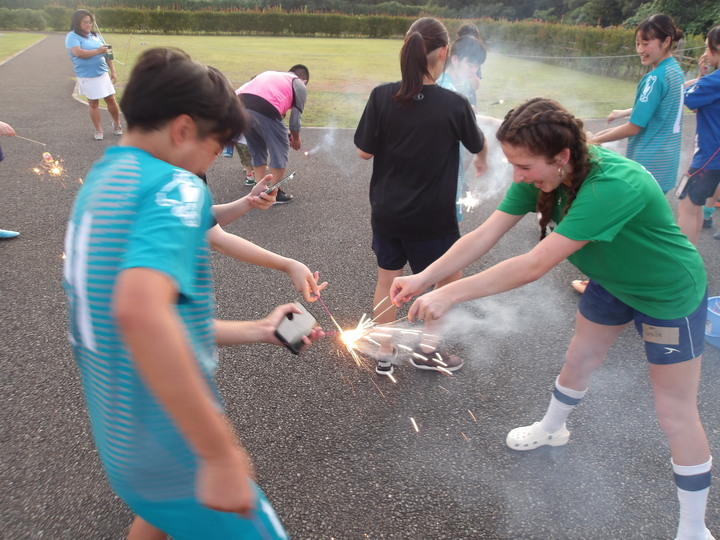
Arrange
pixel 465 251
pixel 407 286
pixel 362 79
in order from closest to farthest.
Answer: pixel 407 286, pixel 465 251, pixel 362 79

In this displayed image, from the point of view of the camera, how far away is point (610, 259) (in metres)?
2.09

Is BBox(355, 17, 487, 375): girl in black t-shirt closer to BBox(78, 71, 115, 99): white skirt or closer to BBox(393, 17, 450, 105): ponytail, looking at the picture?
BBox(393, 17, 450, 105): ponytail

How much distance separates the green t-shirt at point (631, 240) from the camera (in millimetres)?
1851

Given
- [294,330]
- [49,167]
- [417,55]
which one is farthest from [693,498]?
[49,167]

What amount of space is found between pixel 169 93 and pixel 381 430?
7.49 feet

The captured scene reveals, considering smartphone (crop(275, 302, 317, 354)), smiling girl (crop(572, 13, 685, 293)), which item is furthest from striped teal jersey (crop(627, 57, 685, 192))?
smartphone (crop(275, 302, 317, 354))

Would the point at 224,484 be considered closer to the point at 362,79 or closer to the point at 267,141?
the point at 267,141

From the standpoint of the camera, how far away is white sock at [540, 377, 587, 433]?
266cm

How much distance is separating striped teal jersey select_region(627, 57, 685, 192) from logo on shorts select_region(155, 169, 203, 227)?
13.7ft

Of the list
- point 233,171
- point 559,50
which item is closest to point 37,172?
point 233,171

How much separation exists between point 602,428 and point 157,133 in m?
2.94

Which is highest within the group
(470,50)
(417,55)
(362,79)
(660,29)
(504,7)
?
(660,29)

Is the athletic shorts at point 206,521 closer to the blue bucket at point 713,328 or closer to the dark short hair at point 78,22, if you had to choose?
the blue bucket at point 713,328

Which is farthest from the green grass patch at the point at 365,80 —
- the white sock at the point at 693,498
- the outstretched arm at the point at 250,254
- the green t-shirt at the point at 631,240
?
the outstretched arm at the point at 250,254
